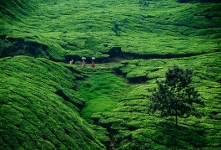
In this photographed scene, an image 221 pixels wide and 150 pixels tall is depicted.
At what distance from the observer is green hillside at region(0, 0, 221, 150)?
38.8 metres

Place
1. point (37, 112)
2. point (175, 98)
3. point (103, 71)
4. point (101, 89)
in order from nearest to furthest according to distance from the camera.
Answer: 1. point (37, 112)
2. point (175, 98)
3. point (101, 89)
4. point (103, 71)

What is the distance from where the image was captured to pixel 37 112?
3841 centimetres

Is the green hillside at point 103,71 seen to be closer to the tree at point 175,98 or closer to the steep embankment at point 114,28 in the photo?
the steep embankment at point 114,28

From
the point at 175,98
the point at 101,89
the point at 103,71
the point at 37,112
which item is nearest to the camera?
the point at 37,112

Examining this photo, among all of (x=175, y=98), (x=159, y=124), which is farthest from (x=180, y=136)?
(x=175, y=98)

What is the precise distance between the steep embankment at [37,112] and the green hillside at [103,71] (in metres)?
0.13

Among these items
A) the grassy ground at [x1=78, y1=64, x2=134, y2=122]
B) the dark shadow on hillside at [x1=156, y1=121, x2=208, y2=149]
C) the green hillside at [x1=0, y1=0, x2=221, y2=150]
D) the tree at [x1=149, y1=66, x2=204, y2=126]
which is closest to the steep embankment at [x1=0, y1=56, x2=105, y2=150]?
the green hillside at [x1=0, y1=0, x2=221, y2=150]

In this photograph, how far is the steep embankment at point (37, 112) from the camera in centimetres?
3381

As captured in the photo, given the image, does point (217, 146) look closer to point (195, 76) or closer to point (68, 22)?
point (195, 76)

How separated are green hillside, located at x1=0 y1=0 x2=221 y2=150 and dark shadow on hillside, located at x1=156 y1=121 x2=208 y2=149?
0.40 feet

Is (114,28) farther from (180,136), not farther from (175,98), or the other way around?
(180,136)

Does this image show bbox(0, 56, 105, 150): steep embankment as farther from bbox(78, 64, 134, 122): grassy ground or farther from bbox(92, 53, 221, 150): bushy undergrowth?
bbox(92, 53, 221, 150): bushy undergrowth

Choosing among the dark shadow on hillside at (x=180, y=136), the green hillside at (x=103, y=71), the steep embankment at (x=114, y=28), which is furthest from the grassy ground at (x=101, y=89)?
the dark shadow on hillside at (x=180, y=136)

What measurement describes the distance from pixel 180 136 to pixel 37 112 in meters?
18.1
